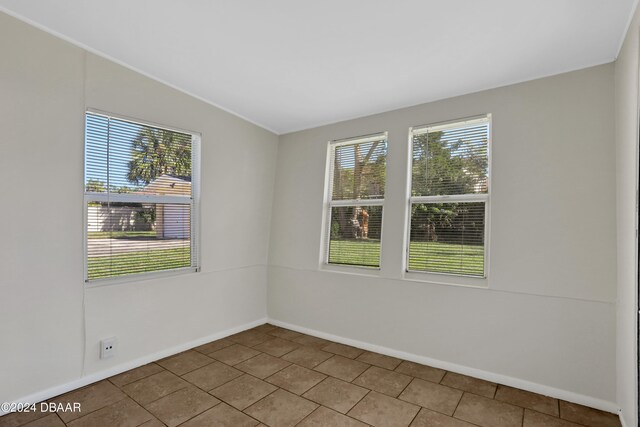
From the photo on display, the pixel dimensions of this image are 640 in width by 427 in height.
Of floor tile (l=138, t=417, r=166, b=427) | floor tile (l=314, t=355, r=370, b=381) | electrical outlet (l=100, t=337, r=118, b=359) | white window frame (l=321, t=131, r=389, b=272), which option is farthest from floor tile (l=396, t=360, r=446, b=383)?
electrical outlet (l=100, t=337, r=118, b=359)

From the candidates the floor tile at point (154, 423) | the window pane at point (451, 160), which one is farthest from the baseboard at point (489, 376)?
the floor tile at point (154, 423)

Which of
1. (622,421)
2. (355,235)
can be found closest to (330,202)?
(355,235)

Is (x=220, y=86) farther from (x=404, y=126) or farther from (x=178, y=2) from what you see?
(x=404, y=126)

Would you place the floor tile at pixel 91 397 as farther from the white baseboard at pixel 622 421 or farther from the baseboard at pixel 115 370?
the white baseboard at pixel 622 421

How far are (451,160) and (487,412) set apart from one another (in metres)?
2.02

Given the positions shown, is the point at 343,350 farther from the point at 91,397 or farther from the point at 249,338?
the point at 91,397

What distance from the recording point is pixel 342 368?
2922 mm

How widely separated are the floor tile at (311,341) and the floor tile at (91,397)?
1.69 m

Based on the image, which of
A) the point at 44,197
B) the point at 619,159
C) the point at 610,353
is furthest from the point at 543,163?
the point at 44,197

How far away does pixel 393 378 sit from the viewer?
274cm

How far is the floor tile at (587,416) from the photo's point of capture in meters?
2.13

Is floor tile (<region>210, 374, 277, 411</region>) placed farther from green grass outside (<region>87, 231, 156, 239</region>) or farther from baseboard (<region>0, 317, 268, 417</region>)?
green grass outside (<region>87, 231, 156, 239</region>)

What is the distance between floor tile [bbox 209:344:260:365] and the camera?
9.93 ft

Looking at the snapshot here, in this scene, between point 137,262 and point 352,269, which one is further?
point 352,269
